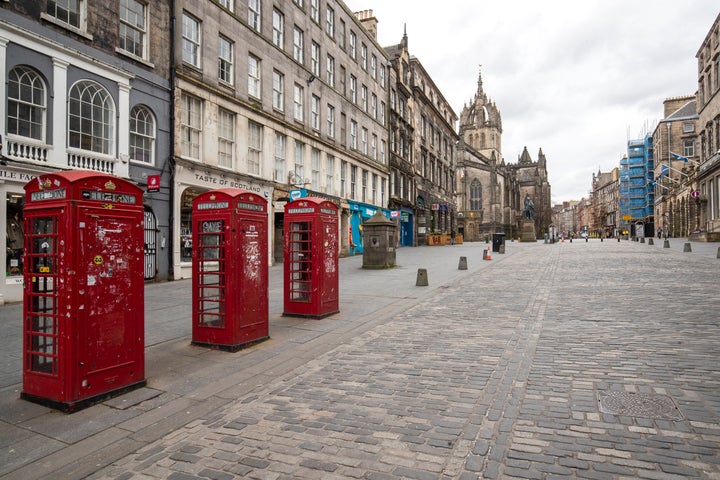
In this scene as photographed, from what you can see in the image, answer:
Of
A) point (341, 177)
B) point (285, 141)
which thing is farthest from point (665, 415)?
point (341, 177)

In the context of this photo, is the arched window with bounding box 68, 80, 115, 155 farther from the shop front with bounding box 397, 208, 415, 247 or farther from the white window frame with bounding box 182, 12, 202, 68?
the shop front with bounding box 397, 208, 415, 247

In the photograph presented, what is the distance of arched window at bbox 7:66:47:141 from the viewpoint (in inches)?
422

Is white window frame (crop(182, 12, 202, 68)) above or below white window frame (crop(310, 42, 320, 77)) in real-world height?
below

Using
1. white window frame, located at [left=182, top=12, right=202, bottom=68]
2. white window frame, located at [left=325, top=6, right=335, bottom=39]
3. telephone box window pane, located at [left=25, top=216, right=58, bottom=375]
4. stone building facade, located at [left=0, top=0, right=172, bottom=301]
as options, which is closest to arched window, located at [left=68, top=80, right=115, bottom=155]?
stone building facade, located at [left=0, top=0, right=172, bottom=301]

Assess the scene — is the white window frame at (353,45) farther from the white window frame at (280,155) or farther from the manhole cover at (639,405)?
the manhole cover at (639,405)

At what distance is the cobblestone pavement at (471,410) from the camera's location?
10.3ft

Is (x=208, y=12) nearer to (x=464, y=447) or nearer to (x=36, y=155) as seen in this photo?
(x=36, y=155)

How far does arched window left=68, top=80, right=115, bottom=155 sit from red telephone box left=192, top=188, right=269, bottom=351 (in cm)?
832

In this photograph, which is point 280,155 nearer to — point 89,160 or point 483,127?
point 89,160

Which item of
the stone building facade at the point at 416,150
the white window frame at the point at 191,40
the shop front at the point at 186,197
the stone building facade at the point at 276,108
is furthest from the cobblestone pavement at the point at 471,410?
the stone building facade at the point at 416,150

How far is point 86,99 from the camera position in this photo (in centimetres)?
1255

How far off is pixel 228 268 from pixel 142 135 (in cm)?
1058

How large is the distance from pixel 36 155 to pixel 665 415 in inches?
526

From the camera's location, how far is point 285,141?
872 inches
